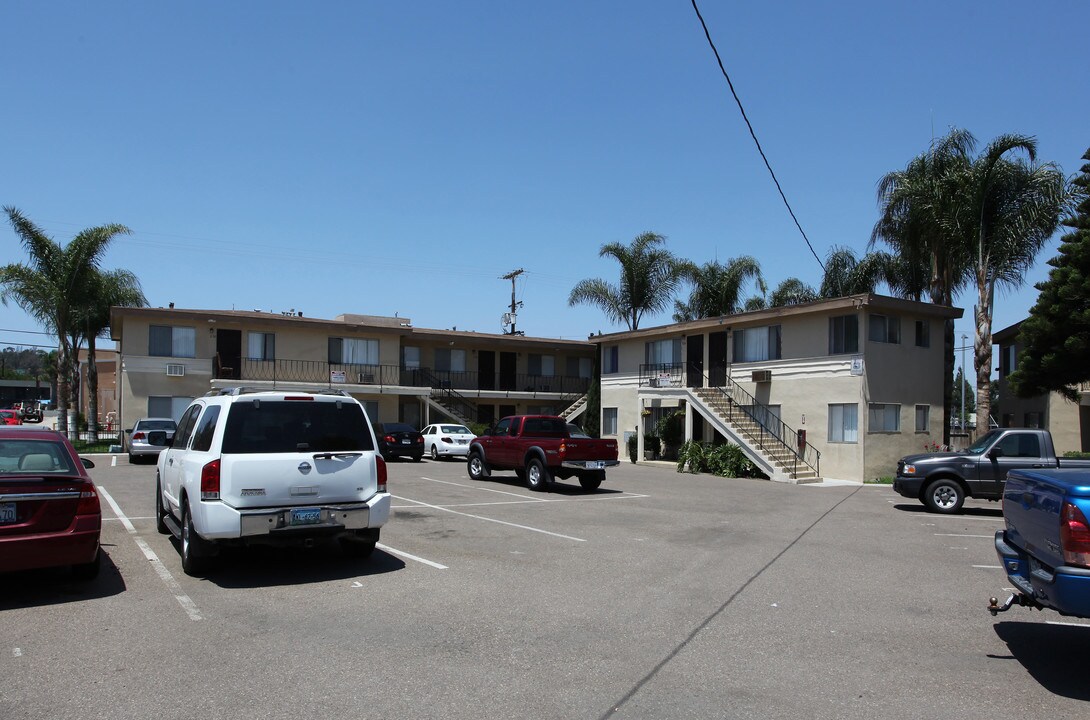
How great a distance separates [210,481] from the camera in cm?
801

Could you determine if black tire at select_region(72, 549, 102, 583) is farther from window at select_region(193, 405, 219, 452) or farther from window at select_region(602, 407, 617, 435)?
window at select_region(602, 407, 617, 435)

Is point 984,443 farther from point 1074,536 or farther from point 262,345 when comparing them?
point 262,345

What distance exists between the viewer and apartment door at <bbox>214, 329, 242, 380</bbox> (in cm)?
3431

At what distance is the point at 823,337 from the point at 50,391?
10114cm

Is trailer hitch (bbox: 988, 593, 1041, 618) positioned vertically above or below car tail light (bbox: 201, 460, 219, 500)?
below

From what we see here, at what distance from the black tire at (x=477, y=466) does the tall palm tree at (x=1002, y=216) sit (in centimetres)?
1552

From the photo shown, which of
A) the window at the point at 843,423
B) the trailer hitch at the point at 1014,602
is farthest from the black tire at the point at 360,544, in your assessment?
the window at the point at 843,423

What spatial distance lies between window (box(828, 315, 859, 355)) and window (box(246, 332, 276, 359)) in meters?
23.5

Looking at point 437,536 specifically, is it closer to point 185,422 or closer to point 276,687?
point 185,422

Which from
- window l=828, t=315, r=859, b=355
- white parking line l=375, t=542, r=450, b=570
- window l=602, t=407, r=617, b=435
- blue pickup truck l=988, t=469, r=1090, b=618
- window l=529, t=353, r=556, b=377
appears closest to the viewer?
blue pickup truck l=988, t=469, r=1090, b=618

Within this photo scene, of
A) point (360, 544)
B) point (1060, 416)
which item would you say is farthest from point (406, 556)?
point (1060, 416)

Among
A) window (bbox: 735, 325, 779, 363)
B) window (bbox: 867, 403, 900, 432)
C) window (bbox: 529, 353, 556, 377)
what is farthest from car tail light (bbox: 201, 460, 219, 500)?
window (bbox: 529, 353, 556, 377)

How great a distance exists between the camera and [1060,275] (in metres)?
22.8

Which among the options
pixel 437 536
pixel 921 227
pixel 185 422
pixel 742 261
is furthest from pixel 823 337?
pixel 185 422
